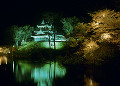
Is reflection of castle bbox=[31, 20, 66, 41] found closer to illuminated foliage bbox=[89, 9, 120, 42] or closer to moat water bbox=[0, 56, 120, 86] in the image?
moat water bbox=[0, 56, 120, 86]

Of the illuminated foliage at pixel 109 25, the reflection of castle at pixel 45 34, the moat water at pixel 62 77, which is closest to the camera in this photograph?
the moat water at pixel 62 77

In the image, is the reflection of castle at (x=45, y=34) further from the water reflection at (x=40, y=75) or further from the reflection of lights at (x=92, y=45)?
the reflection of lights at (x=92, y=45)

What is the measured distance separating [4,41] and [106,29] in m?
30.9

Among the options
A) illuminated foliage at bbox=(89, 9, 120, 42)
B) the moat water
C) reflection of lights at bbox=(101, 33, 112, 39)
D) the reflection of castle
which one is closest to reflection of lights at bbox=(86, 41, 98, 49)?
illuminated foliage at bbox=(89, 9, 120, 42)

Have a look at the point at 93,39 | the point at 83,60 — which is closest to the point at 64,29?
the point at 83,60

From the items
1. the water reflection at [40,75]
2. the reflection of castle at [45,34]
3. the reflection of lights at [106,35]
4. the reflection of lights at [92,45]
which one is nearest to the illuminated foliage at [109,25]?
the reflection of lights at [106,35]

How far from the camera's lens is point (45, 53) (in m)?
27.8

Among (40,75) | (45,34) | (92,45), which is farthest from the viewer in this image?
(45,34)

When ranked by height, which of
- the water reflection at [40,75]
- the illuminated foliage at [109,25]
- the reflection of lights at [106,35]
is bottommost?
the water reflection at [40,75]

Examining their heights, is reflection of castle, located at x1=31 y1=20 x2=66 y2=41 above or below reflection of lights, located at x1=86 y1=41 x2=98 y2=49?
above

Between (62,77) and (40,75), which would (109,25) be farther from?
(40,75)

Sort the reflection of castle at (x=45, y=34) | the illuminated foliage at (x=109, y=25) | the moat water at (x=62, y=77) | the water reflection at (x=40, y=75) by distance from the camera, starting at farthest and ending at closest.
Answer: the reflection of castle at (x=45, y=34) < the illuminated foliage at (x=109, y=25) < the water reflection at (x=40, y=75) < the moat water at (x=62, y=77)

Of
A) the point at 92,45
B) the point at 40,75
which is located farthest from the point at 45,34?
the point at 40,75

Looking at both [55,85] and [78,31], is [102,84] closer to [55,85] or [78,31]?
[55,85]
